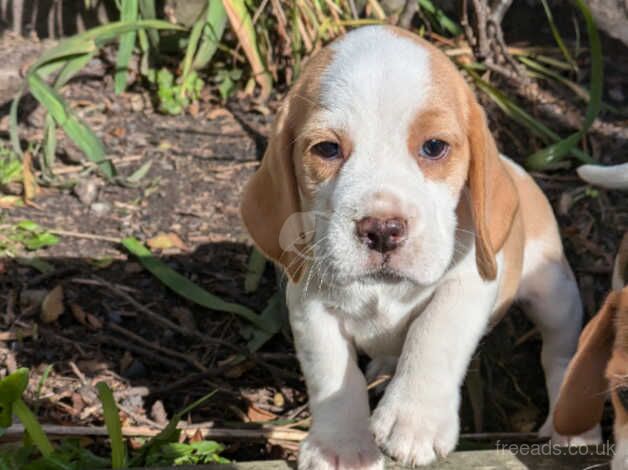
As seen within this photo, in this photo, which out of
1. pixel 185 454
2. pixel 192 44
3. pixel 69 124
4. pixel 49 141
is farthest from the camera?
pixel 192 44

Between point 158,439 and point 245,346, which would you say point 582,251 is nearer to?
point 245,346

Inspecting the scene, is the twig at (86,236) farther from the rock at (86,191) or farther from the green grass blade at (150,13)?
the green grass blade at (150,13)

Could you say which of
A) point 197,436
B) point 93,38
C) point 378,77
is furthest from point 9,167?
point 378,77

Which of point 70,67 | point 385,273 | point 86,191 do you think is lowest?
point 86,191

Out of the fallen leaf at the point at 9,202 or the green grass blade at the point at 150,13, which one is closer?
the fallen leaf at the point at 9,202

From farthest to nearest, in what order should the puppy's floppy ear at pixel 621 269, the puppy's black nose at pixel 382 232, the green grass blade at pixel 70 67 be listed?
1. the green grass blade at pixel 70 67
2. the puppy's floppy ear at pixel 621 269
3. the puppy's black nose at pixel 382 232

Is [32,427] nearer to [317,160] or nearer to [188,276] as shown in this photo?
[317,160]

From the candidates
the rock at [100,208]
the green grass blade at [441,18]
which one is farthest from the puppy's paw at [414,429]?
the green grass blade at [441,18]

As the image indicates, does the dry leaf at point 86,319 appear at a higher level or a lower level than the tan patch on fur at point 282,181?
lower
